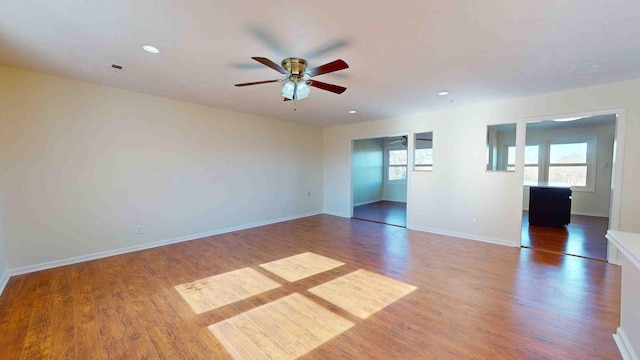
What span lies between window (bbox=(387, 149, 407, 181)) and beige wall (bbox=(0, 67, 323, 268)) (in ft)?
17.1

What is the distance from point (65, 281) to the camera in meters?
2.91

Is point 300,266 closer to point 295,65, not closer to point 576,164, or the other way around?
point 295,65

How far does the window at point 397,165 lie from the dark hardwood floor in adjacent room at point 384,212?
944 mm

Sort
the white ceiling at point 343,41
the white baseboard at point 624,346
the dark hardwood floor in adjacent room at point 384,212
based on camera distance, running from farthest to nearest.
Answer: the dark hardwood floor in adjacent room at point 384,212, the white ceiling at point 343,41, the white baseboard at point 624,346

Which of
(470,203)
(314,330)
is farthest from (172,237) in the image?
(470,203)

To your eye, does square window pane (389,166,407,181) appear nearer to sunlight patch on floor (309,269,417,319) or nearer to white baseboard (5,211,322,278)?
white baseboard (5,211,322,278)

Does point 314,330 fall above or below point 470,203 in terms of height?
below

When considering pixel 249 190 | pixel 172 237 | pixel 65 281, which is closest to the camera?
pixel 65 281

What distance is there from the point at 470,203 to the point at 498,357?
335cm

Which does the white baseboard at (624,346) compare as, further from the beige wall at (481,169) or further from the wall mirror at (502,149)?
the wall mirror at (502,149)

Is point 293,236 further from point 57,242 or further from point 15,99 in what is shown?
point 15,99

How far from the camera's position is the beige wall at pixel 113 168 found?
308 cm

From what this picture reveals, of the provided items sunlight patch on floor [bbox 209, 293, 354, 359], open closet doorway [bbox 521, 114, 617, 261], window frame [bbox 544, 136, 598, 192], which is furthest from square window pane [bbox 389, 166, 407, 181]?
sunlight patch on floor [bbox 209, 293, 354, 359]

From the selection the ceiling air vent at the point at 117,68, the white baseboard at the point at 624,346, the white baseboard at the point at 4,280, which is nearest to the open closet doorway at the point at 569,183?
the white baseboard at the point at 624,346
